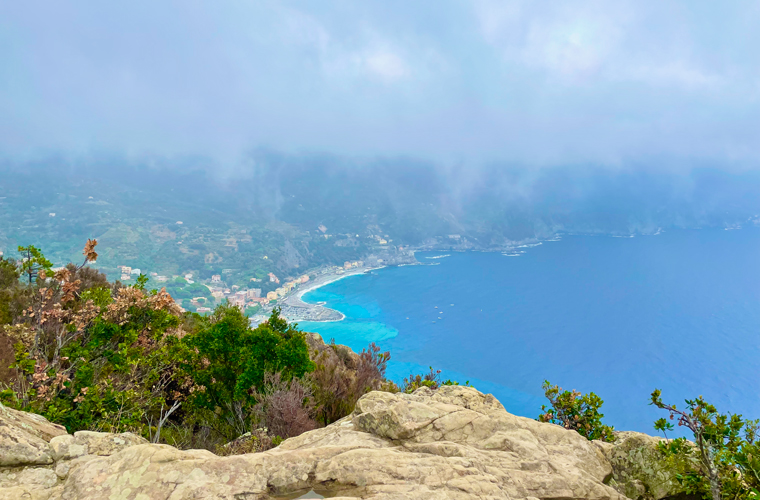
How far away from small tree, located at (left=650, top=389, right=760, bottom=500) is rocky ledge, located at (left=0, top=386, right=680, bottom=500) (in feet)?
2.14

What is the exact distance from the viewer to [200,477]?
5.24 meters

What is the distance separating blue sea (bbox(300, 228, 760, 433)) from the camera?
61.1 meters

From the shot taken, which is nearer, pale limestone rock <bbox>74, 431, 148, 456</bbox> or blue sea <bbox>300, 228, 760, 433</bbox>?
pale limestone rock <bbox>74, 431, 148, 456</bbox>

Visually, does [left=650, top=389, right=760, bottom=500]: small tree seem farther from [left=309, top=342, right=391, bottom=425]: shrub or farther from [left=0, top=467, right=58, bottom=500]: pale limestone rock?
[left=309, top=342, right=391, bottom=425]: shrub

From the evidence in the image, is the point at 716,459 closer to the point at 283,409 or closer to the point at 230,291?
the point at 283,409

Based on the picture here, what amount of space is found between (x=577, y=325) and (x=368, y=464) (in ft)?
306

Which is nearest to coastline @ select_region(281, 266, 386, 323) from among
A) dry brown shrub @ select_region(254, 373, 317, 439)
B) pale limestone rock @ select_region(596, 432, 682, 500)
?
dry brown shrub @ select_region(254, 373, 317, 439)

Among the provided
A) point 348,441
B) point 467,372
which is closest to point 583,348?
point 467,372

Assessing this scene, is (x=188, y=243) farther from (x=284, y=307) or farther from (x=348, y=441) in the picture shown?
(x=348, y=441)

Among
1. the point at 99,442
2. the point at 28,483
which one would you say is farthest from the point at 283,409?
the point at 28,483

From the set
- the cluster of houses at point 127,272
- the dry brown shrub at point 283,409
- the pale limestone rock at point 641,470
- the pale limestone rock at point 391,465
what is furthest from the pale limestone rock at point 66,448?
the cluster of houses at point 127,272

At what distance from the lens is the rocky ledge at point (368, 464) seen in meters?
5.02

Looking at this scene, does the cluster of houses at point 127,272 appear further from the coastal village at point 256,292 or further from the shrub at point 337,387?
the shrub at point 337,387

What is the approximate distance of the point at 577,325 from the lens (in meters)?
83.6
